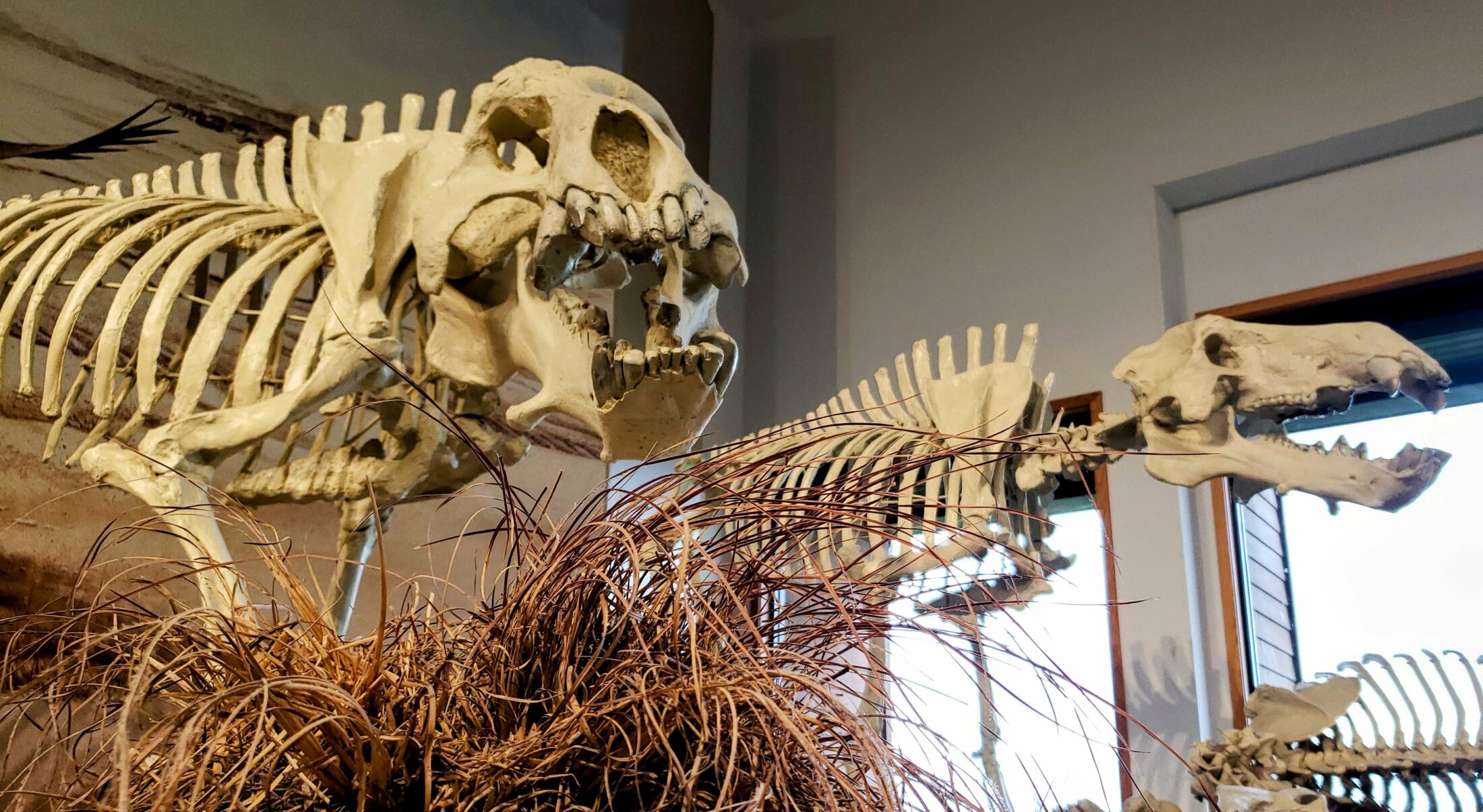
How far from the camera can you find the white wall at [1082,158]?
2012 millimetres

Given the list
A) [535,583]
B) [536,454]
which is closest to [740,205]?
[536,454]

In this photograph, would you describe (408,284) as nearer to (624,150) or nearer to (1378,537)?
(624,150)

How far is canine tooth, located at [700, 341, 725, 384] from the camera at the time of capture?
1199 mm

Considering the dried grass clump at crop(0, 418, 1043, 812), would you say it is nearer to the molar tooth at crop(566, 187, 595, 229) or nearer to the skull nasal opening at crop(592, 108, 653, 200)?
the molar tooth at crop(566, 187, 595, 229)

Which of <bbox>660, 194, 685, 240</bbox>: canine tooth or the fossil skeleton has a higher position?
<bbox>660, 194, 685, 240</bbox>: canine tooth

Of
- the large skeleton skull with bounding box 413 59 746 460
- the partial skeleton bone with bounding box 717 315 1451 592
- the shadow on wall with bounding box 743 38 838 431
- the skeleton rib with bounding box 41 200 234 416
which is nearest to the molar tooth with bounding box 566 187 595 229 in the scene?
the large skeleton skull with bounding box 413 59 746 460

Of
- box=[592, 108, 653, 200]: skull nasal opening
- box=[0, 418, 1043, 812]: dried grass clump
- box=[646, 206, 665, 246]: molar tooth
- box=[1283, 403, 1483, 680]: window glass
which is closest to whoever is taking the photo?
box=[0, 418, 1043, 812]: dried grass clump

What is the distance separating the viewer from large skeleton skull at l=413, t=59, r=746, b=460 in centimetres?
120

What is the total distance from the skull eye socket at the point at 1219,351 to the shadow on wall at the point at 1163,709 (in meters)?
0.69

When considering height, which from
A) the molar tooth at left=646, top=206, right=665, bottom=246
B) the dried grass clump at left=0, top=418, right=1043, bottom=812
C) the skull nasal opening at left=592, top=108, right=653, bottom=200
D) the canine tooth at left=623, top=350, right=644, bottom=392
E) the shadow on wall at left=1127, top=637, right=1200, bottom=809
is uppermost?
the skull nasal opening at left=592, top=108, right=653, bottom=200

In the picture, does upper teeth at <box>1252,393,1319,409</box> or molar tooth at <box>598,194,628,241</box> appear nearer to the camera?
molar tooth at <box>598,194,628,241</box>

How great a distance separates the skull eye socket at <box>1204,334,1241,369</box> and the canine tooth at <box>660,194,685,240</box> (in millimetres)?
757

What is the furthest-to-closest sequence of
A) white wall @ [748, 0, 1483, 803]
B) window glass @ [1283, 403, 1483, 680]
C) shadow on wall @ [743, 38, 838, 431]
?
shadow on wall @ [743, 38, 838, 431] → white wall @ [748, 0, 1483, 803] → window glass @ [1283, 403, 1483, 680]

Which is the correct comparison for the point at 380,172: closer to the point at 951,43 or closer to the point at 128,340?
the point at 128,340
